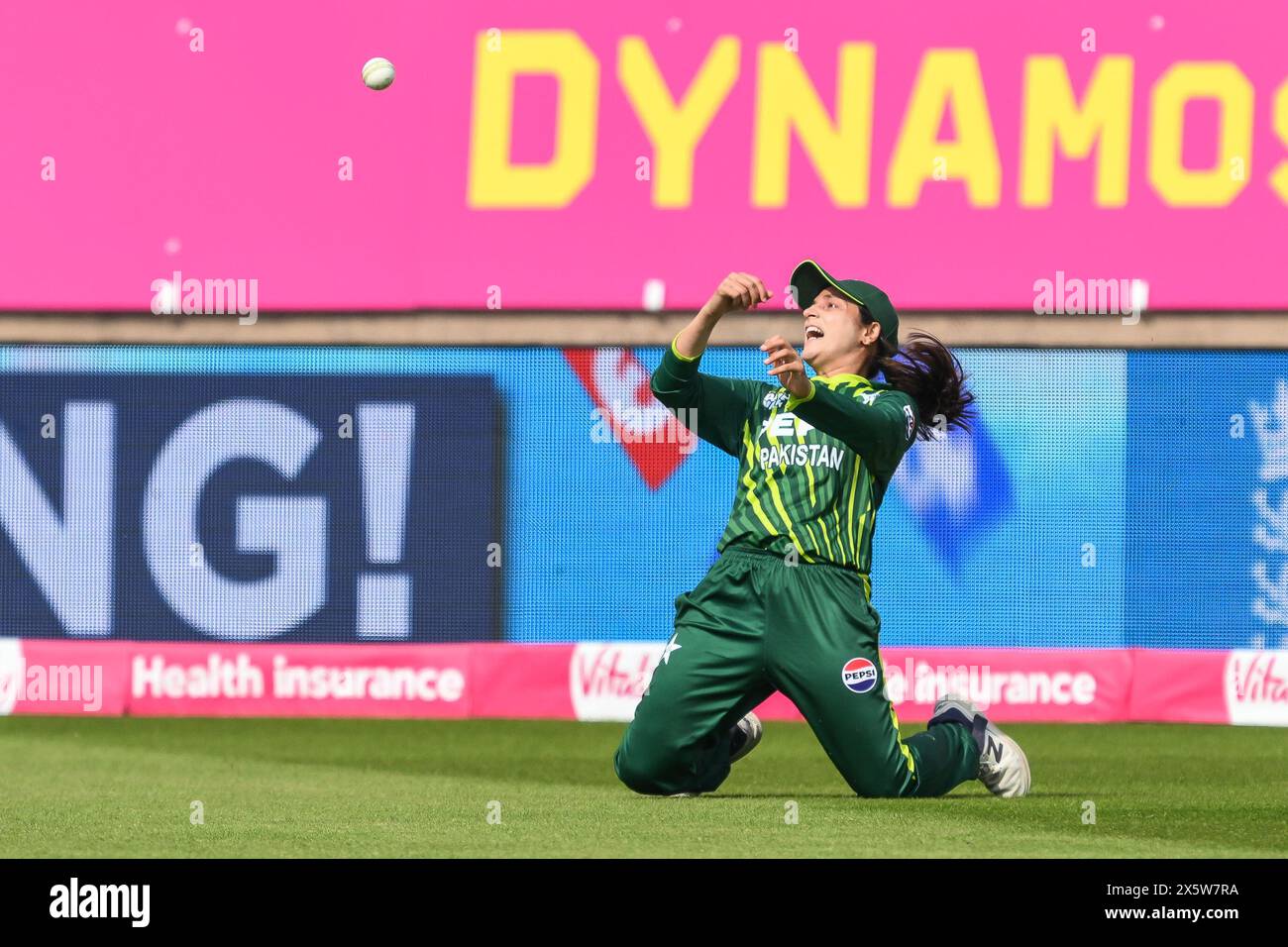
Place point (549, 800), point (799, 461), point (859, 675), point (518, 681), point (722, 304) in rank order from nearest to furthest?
1. point (722, 304)
2. point (859, 675)
3. point (799, 461)
4. point (549, 800)
5. point (518, 681)

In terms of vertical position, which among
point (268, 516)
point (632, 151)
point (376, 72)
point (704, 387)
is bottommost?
point (268, 516)

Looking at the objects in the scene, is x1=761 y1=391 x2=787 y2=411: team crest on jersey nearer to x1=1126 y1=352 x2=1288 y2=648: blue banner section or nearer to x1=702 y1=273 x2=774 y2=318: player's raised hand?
x1=702 y1=273 x2=774 y2=318: player's raised hand

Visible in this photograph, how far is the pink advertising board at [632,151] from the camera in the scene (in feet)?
53.4

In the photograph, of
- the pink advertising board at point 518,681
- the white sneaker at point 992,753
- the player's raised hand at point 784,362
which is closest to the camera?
the player's raised hand at point 784,362

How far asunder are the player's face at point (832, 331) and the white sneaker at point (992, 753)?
1363 mm

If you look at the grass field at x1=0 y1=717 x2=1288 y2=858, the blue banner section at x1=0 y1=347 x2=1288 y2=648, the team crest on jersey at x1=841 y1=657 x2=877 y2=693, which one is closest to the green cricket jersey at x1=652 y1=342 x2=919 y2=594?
the team crest on jersey at x1=841 y1=657 x2=877 y2=693

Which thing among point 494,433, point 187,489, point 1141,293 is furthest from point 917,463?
point 187,489

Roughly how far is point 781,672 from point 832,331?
1.30 m

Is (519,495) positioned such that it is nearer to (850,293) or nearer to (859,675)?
(850,293)

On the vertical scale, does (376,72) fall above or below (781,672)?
above

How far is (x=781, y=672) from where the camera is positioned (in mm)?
7426

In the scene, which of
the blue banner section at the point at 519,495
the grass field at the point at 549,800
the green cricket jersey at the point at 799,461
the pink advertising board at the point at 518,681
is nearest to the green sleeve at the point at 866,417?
the green cricket jersey at the point at 799,461

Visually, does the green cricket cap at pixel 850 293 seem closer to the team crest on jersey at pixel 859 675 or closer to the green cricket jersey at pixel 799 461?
the green cricket jersey at pixel 799 461

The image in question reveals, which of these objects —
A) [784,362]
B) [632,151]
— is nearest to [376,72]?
[632,151]
